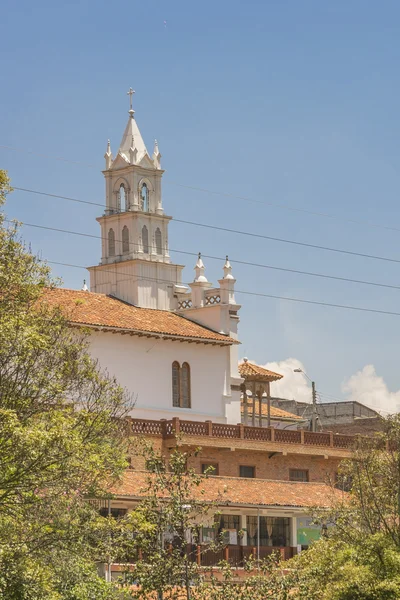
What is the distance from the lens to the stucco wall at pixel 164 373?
63.5 metres

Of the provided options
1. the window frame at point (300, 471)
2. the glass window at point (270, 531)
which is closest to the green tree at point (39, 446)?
the glass window at point (270, 531)

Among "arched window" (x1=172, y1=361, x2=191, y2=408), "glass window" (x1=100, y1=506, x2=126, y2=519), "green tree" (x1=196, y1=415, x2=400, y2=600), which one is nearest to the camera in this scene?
"green tree" (x1=196, y1=415, x2=400, y2=600)

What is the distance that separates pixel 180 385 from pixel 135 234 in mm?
10923

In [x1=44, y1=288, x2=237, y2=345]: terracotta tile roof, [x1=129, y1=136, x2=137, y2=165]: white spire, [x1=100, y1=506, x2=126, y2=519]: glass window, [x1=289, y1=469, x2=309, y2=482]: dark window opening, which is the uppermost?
[x1=129, y1=136, x2=137, y2=165]: white spire

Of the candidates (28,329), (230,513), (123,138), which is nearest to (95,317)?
(230,513)

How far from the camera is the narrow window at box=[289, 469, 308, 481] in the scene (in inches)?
2596

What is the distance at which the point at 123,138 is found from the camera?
3086 inches

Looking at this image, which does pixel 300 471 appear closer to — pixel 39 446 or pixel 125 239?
pixel 125 239

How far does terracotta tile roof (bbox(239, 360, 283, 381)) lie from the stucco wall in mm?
2711

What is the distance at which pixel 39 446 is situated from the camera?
30.3 meters

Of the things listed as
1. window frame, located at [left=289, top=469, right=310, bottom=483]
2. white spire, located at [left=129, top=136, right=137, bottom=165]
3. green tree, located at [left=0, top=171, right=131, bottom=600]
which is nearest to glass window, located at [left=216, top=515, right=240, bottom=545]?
window frame, located at [left=289, top=469, right=310, bottom=483]

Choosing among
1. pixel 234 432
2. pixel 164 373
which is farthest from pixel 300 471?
pixel 164 373

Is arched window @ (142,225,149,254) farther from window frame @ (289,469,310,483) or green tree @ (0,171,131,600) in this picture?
green tree @ (0,171,131,600)

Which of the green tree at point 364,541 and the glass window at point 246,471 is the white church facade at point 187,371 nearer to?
the glass window at point 246,471
